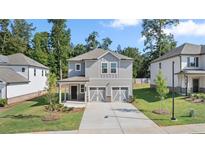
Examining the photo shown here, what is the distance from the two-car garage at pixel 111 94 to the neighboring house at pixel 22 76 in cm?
518

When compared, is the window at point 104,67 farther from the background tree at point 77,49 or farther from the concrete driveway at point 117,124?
the concrete driveway at point 117,124

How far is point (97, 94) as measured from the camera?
27.7 metres

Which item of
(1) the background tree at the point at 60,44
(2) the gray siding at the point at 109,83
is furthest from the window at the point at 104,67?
(1) the background tree at the point at 60,44

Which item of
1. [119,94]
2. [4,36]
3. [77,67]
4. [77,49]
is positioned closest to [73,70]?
[77,67]

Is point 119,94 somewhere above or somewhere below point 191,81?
below

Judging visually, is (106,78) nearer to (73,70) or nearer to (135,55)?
(73,70)

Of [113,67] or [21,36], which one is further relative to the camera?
[21,36]

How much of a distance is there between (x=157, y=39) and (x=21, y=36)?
20517 millimetres

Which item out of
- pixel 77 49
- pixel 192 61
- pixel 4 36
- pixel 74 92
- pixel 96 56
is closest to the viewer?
pixel 96 56

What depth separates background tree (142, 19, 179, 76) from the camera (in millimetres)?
40125

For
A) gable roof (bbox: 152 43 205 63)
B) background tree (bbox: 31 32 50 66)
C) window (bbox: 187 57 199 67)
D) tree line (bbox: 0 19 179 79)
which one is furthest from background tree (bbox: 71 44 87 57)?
window (bbox: 187 57 199 67)
